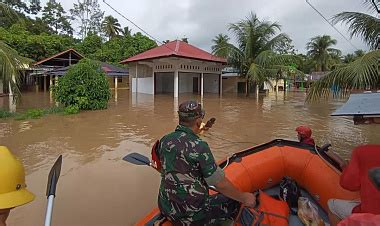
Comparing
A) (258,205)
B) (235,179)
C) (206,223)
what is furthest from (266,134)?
(206,223)

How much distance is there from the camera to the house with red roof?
65.8ft

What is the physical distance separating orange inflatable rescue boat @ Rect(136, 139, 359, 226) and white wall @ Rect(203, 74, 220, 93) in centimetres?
2191

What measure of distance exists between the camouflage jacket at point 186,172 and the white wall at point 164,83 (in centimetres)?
2525

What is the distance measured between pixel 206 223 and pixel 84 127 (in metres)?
8.10

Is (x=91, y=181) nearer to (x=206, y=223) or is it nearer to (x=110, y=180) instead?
(x=110, y=180)

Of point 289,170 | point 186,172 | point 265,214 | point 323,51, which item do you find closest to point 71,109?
point 289,170

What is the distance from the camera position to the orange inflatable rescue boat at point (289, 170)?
321 centimetres

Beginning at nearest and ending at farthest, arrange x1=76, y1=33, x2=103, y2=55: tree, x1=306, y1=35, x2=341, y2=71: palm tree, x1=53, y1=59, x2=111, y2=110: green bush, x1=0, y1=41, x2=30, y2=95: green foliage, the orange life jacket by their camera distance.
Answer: the orange life jacket, x1=0, y1=41, x2=30, y2=95: green foliage, x1=53, y1=59, x2=111, y2=110: green bush, x1=76, y1=33, x2=103, y2=55: tree, x1=306, y1=35, x2=341, y2=71: palm tree

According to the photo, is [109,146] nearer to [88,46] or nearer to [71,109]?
[71,109]

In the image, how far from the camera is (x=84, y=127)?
31.2 feet

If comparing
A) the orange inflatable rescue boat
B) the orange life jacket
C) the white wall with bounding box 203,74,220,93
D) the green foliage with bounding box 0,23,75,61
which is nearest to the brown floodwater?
the orange inflatable rescue boat

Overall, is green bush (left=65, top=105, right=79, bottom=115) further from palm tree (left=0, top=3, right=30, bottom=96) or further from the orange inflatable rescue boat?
the orange inflatable rescue boat

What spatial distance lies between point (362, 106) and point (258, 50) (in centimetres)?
1855

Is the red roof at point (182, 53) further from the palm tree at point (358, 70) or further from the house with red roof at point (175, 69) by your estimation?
the palm tree at point (358, 70)
